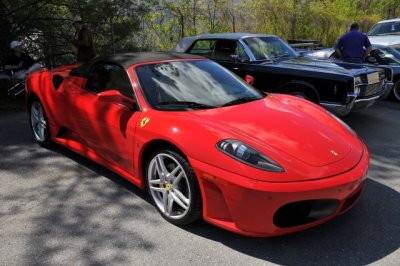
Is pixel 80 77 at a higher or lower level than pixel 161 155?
higher

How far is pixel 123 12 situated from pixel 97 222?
7296 mm

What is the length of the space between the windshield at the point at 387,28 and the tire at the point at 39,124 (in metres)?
10.8

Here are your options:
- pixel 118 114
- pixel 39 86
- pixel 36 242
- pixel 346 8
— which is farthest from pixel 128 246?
pixel 346 8

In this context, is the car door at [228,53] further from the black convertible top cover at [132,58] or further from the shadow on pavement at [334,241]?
the shadow on pavement at [334,241]

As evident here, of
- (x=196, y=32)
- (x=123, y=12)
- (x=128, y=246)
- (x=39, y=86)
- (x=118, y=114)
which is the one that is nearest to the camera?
(x=128, y=246)

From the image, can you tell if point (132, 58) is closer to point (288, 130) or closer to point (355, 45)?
point (288, 130)

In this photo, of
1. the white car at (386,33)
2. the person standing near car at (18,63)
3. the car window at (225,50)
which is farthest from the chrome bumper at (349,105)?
the white car at (386,33)

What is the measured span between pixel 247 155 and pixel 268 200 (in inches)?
14.2

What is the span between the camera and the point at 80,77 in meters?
4.52

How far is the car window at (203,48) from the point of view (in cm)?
747

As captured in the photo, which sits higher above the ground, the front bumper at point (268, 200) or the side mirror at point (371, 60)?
the side mirror at point (371, 60)

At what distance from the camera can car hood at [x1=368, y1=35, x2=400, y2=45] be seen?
36.2 feet

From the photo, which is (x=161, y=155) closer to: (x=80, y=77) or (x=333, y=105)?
(x=80, y=77)

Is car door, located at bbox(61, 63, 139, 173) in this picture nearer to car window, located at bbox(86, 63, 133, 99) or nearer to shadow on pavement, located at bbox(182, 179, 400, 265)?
car window, located at bbox(86, 63, 133, 99)
